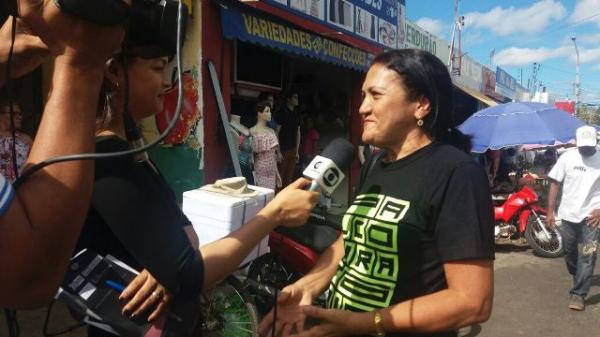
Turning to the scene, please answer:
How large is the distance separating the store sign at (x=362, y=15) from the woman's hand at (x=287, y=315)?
529 centimetres

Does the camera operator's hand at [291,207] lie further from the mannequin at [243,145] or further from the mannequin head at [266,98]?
the mannequin head at [266,98]

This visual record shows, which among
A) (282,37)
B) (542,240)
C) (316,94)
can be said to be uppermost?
(282,37)

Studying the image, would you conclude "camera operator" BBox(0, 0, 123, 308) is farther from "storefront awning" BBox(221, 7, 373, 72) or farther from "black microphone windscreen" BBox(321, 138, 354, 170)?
"storefront awning" BBox(221, 7, 373, 72)

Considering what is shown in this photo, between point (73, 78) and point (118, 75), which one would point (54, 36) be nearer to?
point (73, 78)

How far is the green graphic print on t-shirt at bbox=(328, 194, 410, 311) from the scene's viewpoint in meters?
1.54

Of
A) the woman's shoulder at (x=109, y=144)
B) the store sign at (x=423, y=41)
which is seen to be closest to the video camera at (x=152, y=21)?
the woman's shoulder at (x=109, y=144)

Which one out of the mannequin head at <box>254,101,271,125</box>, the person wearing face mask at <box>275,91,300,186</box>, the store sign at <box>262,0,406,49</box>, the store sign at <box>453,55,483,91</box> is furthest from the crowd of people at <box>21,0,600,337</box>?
the store sign at <box>453,55,483,91</box>

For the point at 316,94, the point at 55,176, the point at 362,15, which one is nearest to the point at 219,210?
the point at 55,176

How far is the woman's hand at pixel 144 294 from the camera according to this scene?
1303mm

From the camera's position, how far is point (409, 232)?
1.49 metres

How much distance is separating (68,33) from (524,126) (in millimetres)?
7662

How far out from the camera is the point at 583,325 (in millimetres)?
4586

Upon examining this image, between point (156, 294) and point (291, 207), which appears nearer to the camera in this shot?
point (156, 294)

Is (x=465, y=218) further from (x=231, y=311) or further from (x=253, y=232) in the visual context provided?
(x=231, y=311)
